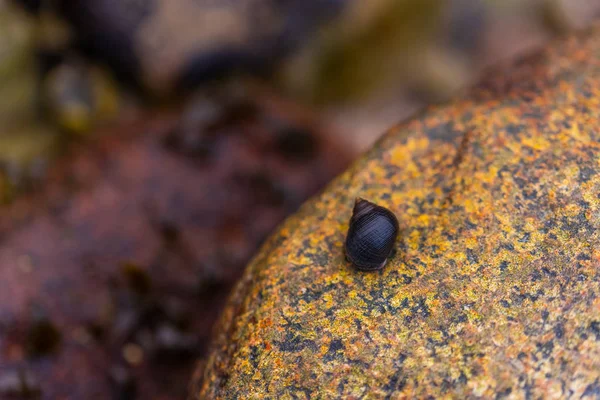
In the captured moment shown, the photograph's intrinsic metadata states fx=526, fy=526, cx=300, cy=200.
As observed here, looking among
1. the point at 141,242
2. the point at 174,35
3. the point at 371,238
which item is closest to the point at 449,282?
the point at 371,238

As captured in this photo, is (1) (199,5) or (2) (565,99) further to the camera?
(1) (199,5)

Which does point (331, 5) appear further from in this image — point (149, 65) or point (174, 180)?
point (174, 180)

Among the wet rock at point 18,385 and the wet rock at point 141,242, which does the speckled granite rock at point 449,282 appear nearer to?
the wet rock at point 141,242

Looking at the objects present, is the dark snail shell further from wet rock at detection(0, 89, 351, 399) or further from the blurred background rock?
the blurred background rock

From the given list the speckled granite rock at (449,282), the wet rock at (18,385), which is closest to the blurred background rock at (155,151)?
the wet rock at (18,385)

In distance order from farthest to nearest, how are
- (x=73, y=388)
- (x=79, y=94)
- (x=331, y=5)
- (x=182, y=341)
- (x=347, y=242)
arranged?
(x=331, y=5) < (x=79, y=94) < (x=182, y=341) < (x=73, y=388) < (x=347, y=242)

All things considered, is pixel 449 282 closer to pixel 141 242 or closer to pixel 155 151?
pixel 141 242

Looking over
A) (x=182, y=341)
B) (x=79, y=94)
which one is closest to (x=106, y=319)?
(x=182, y=341)
